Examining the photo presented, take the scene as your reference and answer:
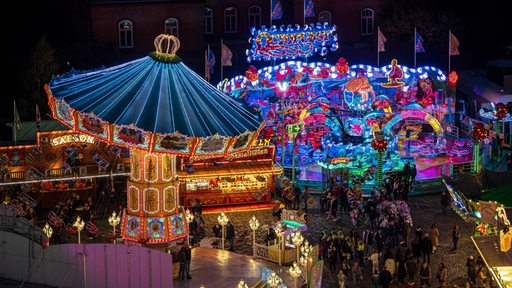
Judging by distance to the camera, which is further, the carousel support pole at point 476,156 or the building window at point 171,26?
the building window at point 171,26

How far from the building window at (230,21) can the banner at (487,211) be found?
33.4 metres

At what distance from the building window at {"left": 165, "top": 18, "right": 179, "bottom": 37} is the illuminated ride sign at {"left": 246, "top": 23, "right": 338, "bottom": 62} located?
868cm

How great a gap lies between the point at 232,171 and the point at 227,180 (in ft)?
1.55

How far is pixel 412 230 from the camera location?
→ 36438 millimetres

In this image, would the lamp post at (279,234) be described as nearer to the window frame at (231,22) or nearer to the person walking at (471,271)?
the person walking at (471,271)

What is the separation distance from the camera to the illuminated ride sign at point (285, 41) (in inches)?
1929

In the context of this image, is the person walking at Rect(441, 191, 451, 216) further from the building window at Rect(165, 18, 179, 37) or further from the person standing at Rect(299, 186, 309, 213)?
the building window at Rect(165, 18, 179, 37)

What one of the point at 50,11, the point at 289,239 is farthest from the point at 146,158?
the point at 50,11

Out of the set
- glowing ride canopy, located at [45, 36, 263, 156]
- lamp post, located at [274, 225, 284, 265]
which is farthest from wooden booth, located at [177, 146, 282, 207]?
glowing ride canopy, located at [45, 36, 263, 156]

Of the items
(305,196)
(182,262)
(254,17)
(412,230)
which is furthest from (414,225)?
(254,17)

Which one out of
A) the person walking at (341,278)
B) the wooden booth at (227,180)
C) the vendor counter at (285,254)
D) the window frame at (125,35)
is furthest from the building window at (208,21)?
the person walking at (341,278)

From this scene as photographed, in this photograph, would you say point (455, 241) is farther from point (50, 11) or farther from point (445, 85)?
point (50, 11)

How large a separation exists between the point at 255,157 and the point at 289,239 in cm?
887

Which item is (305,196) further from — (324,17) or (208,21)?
(324,17)
